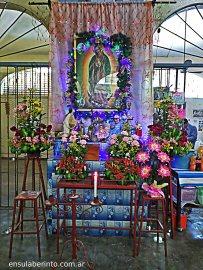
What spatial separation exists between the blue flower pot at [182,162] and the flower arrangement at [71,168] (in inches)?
51.4

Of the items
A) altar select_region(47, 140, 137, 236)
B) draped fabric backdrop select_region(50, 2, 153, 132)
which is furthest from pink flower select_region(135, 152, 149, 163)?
draped fabric backdrop select_region(50, 2, 153, 132)

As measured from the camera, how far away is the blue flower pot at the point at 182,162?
4.44m

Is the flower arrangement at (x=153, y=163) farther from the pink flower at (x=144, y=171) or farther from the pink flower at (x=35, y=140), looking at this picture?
the pink flower at (x=35, y=140)

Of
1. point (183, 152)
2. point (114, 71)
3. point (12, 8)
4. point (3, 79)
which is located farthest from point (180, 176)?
point (3, 79)

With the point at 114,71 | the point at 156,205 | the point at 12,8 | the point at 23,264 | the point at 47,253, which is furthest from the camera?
the point at 12,8

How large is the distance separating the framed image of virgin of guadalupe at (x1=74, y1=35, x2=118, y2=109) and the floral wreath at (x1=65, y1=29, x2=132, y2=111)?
4 centimetres

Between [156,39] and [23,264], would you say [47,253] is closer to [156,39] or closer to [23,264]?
[23,264]

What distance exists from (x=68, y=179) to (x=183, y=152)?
4.65 ft

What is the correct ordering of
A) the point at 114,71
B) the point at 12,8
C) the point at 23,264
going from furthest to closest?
1. the point at 12,8
2. the point at 114,71
3. the point at 23,264

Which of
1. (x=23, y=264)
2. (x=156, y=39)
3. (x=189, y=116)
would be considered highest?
(x=156, y=39)

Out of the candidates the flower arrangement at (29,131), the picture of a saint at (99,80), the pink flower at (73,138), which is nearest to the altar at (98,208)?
Answer: the flower arrangement at (29,131)

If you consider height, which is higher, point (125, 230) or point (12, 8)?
point (12, 8)

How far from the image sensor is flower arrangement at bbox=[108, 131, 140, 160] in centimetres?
388

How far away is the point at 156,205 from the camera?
4078 millimetres
